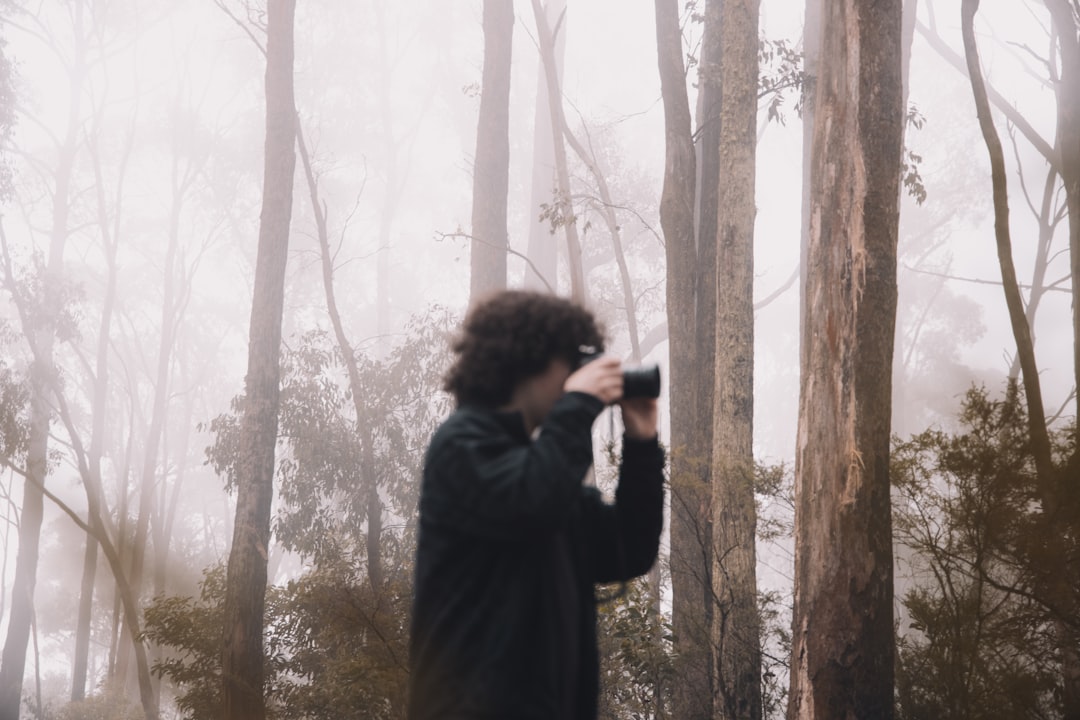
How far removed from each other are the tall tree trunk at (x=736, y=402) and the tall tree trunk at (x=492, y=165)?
5748 mm

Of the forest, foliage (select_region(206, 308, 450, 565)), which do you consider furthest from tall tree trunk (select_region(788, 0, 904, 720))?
foliage (select_region(206, 308, 450, 565))

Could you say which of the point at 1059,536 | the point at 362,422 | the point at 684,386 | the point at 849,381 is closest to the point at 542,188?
the point at 362,422

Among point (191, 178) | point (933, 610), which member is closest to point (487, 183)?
point (933, 610)

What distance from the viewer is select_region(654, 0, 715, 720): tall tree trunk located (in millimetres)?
7707

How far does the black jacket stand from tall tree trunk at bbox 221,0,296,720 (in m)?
8.80

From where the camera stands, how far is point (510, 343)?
1729mm

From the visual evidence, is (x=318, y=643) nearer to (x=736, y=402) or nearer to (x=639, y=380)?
(x=736, y=402)

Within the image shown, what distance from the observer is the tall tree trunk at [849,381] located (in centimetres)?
429

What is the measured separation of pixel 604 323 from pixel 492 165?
1295 cm

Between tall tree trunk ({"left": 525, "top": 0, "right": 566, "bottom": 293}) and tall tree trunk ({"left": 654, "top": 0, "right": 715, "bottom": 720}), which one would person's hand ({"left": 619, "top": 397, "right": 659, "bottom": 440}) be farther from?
tall tree trunk ({"left": 525, "top": 0, "right": 566, "bottom": 293})

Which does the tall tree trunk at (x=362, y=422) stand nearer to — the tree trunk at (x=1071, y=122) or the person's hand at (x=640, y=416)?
the tree trunk at (x=1071, y=122)

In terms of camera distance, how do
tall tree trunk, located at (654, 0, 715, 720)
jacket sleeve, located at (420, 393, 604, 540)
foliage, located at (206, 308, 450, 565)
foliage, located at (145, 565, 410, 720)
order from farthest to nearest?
foliage, located at (206, 308, 450, 565) < foliage, located at (145, 565, 410, 720) < tall tree trunk, located at (654, 0, 715, 720) < jacket sleeve, located at (420, 393, 604, 540)

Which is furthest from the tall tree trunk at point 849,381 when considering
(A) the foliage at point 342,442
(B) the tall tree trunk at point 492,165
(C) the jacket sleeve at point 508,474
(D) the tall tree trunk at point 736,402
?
(A) the foliage at point 342,442

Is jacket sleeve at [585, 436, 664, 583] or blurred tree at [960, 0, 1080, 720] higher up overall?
blurred tree at [960, 0, 1080, 720]
